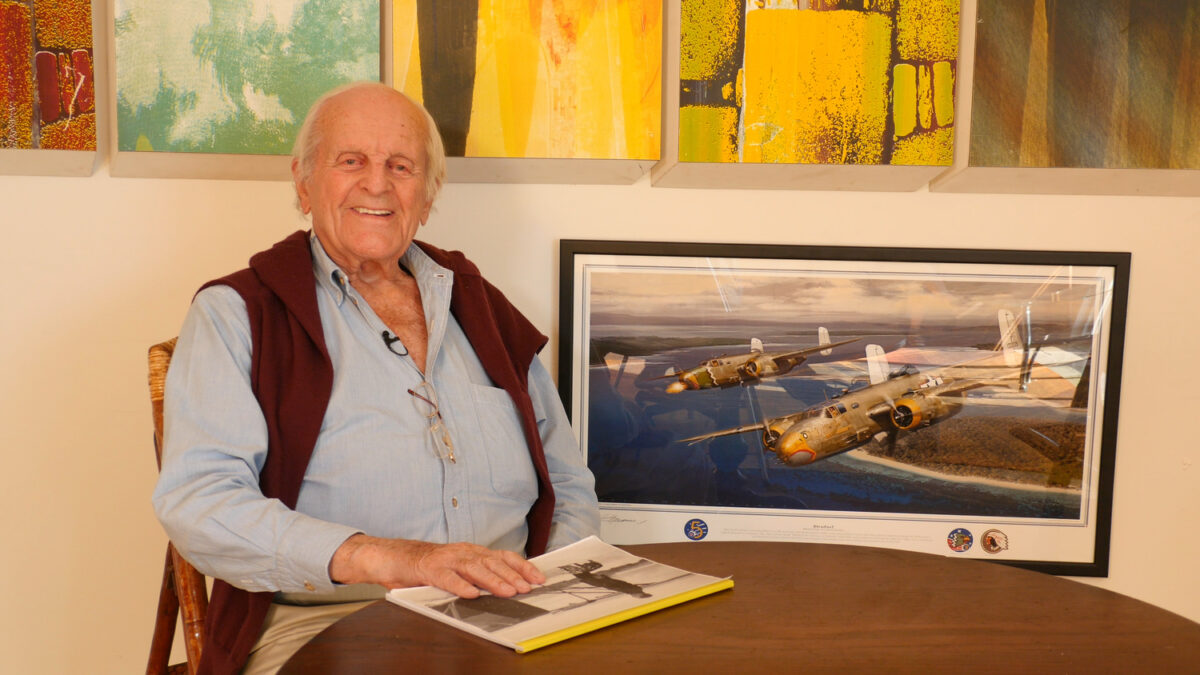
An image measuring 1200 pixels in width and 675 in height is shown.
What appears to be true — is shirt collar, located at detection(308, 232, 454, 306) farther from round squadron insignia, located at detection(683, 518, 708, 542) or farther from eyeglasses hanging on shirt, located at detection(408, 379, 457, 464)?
round squadron insignia, located at detection(683, 518, 708, 542)

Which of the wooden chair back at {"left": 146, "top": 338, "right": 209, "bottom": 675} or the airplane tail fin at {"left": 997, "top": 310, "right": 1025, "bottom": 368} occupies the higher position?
the airplane tail fin at {"left": 997, "top": 310, "right": 1025, "bottom": 368}

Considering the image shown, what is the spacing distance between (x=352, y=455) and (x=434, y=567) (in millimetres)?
373

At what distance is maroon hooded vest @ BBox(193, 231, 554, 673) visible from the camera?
4.65 feet

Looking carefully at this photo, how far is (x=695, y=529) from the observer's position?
2.16 meters

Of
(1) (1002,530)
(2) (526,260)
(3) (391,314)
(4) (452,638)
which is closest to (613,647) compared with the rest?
(4) (452,638)

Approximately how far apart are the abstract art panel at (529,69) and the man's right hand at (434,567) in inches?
39.9

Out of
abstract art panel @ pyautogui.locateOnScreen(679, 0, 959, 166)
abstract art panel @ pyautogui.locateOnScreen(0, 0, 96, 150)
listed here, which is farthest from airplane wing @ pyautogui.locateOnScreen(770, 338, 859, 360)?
abstract art panel @ pyautogui.locateOnScreen(0, 0, 96, 150)

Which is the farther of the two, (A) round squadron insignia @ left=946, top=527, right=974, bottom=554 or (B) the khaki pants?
(A) round squadron insignia @ left=946, top=527, right=974, bottom=554

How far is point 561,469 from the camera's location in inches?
70.3

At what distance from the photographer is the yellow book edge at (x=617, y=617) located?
100 centimetres

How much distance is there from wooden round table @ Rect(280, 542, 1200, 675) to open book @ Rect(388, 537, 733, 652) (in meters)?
0.01

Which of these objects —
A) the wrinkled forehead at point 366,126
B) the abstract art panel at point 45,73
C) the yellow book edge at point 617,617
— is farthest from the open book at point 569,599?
the abstract art panel at point 45,73

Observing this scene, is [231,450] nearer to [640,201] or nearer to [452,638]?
[452,638]

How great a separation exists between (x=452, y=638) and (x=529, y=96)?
1291 mm
